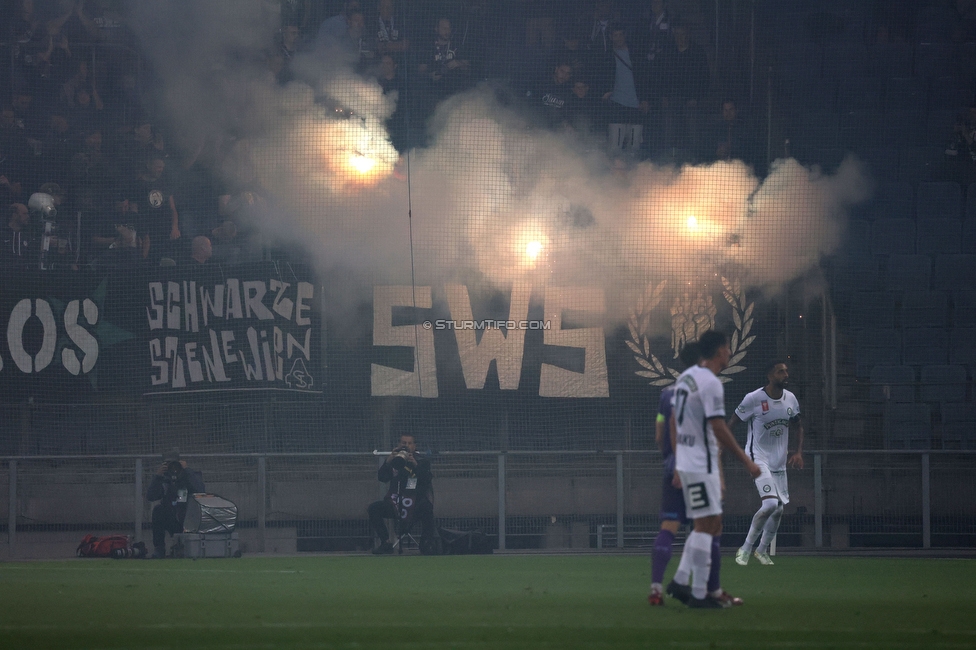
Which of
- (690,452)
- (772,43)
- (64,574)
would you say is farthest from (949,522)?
(64,574)

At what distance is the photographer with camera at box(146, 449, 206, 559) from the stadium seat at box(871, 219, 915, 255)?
914 cm

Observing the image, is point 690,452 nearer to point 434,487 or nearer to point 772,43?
point 434,487

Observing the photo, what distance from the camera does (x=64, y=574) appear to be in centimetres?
1073

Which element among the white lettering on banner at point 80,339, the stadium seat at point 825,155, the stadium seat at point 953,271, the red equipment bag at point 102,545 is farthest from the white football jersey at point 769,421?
the white lettering on banner at point 80,339

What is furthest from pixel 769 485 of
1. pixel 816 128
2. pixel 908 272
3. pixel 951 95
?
pixel 951 95

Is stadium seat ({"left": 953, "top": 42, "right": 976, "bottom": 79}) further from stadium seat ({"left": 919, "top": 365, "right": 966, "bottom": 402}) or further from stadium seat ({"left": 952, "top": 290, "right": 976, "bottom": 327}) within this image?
stadium seat ({"left": 919, "top": 365, "right": 966, "bottom": 402})

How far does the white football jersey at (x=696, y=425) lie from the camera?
272 inches

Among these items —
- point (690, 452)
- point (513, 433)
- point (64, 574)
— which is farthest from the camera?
point (513, 433)

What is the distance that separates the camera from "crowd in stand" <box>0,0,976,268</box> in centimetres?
1579

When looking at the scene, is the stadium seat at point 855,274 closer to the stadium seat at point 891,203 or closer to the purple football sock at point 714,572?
the stadium seat at point 891,203

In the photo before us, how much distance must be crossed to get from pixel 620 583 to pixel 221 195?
345 inches

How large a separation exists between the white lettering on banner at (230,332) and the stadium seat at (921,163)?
8.00 metres

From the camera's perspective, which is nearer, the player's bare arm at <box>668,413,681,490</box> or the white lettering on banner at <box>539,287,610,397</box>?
the player's bare arm at <box>668,413,681,490</box>

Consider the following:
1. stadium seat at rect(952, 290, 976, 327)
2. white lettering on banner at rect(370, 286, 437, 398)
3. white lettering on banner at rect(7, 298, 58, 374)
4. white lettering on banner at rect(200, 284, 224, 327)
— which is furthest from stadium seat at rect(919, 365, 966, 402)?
white lettering on banner at rect(7, 298, 58, 374)
